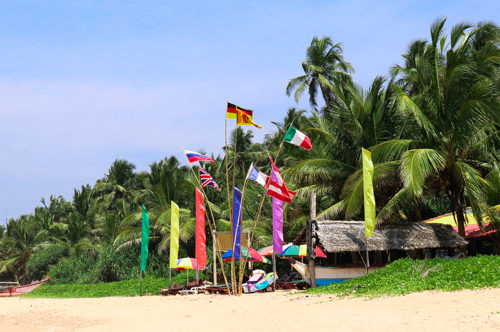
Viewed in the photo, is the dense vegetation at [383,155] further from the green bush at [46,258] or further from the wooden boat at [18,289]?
the green bush at [46,258]

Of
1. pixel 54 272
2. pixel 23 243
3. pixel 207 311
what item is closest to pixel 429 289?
pixel 207 311

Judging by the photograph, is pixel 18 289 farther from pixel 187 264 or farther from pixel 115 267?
pixel 187 264

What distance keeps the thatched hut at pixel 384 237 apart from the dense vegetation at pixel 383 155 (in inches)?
22.5

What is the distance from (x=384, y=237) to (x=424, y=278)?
5.82 metres

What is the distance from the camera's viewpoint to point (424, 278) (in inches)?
484

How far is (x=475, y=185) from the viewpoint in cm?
1677

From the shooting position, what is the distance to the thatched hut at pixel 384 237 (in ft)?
57.4

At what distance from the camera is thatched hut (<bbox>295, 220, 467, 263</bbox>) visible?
1748 cm

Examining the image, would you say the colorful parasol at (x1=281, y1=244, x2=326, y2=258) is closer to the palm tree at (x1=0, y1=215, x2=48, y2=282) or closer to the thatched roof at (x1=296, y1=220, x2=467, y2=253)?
the thatched roof at (x1=296, y1=220, x2=467, y2=253)

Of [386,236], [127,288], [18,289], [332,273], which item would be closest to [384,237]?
[386,236]

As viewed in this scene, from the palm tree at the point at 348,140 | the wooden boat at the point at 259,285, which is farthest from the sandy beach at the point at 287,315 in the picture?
the palm tree at the point at 348,140

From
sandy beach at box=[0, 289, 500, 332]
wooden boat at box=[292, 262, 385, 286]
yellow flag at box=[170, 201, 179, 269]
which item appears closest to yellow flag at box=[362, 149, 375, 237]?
wooden boat at box=[292, 262, 385, 286]

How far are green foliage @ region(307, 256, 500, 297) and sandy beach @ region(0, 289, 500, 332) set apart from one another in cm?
55

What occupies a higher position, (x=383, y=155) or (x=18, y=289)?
(x=383, y=155)
